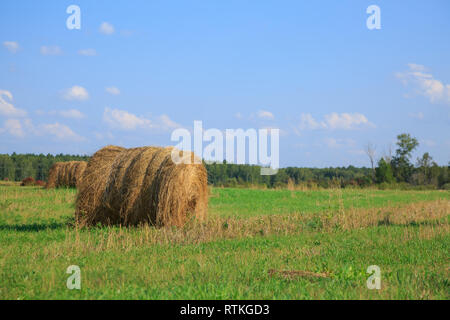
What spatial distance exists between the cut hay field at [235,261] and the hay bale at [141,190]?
60 cm

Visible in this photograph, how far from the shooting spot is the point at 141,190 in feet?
40.0

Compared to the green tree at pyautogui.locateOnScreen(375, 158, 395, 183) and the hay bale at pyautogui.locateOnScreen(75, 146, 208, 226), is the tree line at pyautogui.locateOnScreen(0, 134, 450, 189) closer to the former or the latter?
the green tree at pyautogui.locateOnScreen(375, 158, 395, 183)

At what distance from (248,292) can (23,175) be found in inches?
2763

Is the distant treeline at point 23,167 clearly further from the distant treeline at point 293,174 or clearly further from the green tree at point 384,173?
the green tree at point 384,173

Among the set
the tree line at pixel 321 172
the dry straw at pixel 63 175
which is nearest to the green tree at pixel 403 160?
the tree line at pixel 321 172

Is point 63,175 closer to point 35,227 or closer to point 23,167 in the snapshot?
point 35,227

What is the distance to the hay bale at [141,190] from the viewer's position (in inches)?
468

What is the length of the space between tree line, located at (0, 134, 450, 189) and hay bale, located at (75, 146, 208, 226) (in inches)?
940

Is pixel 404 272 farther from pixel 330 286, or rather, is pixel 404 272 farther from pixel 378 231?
pixel 378 231

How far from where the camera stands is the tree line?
52497 millimetres

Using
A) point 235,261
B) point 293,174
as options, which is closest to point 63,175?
point 235,261

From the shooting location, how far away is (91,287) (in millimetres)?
5809

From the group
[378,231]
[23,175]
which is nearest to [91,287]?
[378,231]

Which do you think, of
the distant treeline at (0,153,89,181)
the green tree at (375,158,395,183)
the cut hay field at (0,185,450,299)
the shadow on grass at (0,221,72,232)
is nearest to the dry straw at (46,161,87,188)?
the shadow on grass at (0,221,72,232)
